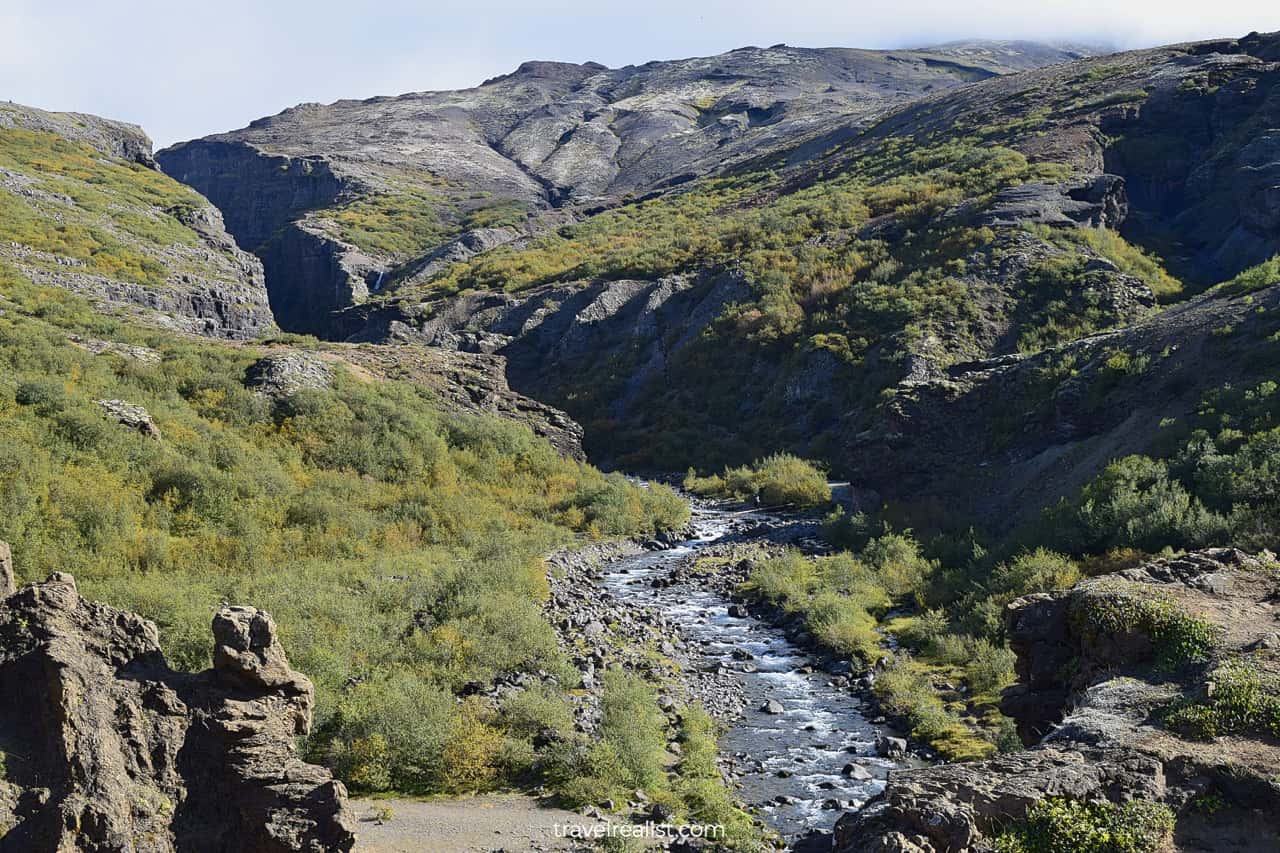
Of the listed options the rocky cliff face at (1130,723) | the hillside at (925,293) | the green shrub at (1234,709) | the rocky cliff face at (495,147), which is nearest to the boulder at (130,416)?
the rocky cliff face at (1130,723)

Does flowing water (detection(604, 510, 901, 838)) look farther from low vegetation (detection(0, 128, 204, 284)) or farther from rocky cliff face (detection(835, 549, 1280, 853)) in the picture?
low vegetation (detection(0, 128, 204, 284))

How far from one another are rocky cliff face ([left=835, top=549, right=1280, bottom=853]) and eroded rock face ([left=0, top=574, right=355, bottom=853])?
5734 millimetres

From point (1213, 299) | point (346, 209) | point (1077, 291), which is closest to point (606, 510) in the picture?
point (1213, 299)

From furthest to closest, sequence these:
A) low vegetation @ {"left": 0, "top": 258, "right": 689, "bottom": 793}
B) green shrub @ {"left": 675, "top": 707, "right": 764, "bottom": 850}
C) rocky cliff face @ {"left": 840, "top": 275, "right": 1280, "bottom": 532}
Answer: rocky cliff face @ {"left": 840, "top": 275, "right": 1280, "bottom": 532} < low vegetation @ {"left": 0, "top": 258, "right": 689, "bottom": 793} < green shrub @ {"left": 675, "top": 707, "right": 764, "bottom": 850}

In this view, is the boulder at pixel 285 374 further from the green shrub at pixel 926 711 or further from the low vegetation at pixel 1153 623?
the low vegetation at pixel 1153 623

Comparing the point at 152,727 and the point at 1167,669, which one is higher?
the point at 152,727

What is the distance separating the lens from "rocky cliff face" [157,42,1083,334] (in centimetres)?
9788

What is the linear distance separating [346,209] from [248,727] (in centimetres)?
10787

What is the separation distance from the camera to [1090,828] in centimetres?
832

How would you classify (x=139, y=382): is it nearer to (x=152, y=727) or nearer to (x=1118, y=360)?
(x=152, y=727)

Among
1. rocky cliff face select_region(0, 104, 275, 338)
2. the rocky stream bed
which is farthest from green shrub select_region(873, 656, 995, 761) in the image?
rocky cliff face select_region(0, 104, 275, 338)

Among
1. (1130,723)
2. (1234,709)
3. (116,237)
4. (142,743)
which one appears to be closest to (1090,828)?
(1130,723)

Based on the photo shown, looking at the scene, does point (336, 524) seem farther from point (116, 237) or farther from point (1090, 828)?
point (116, 237)

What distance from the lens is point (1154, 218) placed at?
5272cm
